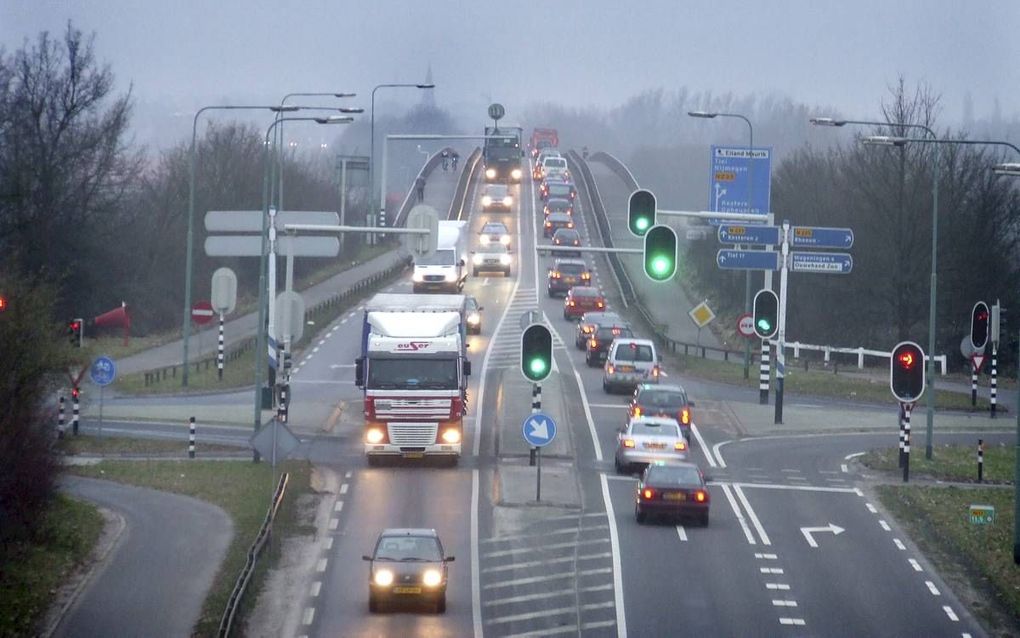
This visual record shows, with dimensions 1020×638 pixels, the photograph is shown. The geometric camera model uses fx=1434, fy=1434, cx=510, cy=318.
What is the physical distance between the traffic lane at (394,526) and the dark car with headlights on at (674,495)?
3.52m

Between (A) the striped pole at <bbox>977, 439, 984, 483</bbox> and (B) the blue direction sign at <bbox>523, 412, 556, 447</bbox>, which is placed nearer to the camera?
(B) the blue direction sign at <bbox>523, 412, 556, 447</bbox>

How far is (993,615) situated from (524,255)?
61.0 meters

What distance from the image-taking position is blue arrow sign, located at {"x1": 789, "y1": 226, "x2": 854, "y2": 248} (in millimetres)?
40469

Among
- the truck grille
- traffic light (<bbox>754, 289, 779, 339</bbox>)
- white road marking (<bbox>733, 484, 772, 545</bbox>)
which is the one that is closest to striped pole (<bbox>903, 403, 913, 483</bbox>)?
white road marking (<bbox>733, 484, 772, 545</bbox>)

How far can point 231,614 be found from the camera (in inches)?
755

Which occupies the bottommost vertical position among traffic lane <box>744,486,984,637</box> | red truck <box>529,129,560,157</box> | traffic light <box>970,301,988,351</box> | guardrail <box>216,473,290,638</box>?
traffic lane <box>744,486,984,637</box>

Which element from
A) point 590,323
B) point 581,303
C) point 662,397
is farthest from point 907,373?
point 581,303

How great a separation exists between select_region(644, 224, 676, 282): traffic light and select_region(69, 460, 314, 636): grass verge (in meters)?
7.81

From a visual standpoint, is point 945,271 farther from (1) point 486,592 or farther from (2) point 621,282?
(1) point 486,592

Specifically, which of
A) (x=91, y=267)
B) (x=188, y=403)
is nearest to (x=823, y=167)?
(x=91, y=267)

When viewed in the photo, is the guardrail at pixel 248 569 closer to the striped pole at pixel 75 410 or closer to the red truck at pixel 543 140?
the striped pole at pixel 75 410

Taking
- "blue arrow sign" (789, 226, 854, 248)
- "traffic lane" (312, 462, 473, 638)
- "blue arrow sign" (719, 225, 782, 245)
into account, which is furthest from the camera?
"blue arrow sign" (719, 225, 782, 245)

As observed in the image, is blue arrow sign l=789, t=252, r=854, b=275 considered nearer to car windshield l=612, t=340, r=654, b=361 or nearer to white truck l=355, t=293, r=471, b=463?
Answer: car windshield l=612, t=340, r=654, b=361

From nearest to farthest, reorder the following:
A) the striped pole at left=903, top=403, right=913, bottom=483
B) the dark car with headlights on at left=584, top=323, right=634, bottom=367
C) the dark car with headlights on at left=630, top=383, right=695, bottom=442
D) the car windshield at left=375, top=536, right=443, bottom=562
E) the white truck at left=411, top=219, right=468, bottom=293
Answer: the car windshield at left=375, top=536, right=443, bottom=562
the striped pole at left=903, top=403, right=913, bottom=483
the dark car with headlights on at left=630, top=383, right=695, bottom=442
the dark car with headlights on at left=584, top=323, right=634, bottom=367
the white truck at left=411, top=219, right=468, bottom=293
